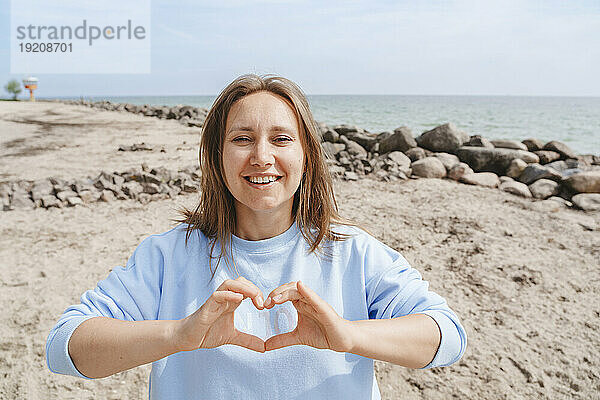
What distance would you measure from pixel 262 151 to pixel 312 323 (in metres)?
0.49

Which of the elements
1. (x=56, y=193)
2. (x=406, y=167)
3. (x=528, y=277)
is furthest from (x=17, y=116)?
(x=528, y=277)

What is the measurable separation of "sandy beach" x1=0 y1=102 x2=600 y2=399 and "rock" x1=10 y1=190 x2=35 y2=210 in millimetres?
147

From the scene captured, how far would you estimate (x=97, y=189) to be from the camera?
19.7 ft

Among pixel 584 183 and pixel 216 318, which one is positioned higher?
pixel 216 318

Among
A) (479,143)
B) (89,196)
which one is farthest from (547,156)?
(89,196)

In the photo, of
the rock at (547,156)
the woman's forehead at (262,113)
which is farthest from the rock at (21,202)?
the rock at (547,156)

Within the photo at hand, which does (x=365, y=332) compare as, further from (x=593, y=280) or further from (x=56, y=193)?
(x=56, y=193)

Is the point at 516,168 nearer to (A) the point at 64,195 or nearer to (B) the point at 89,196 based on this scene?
(B) the point at 89,196

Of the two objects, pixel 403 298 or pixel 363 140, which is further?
pixel 363 140

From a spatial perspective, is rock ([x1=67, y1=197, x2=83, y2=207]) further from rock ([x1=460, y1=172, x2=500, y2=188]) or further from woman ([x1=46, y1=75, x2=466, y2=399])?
rock ([x1=460, y1=172, x2=500, y2=188])

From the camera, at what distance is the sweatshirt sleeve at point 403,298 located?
123 centimetres

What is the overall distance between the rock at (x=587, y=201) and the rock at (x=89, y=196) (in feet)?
19.9

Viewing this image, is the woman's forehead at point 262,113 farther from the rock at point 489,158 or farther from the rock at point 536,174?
the rock at point 489,158

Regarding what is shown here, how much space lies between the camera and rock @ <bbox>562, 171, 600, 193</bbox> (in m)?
6.58
